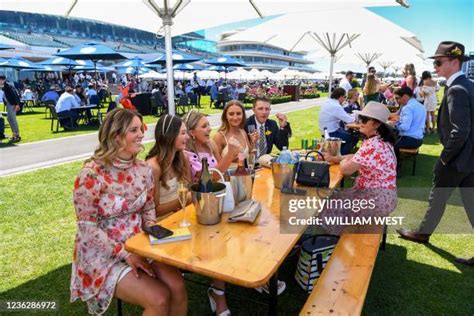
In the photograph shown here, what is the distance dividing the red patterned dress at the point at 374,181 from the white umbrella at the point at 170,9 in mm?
1878

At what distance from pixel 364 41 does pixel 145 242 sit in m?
9.01

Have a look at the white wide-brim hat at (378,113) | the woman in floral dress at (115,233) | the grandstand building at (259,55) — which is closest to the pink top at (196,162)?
the woman in floral dress at (115,233)

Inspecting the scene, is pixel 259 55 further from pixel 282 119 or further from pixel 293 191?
pixel 293 191

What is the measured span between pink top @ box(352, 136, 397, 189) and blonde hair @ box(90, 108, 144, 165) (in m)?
2.00

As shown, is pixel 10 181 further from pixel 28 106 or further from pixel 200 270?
pixel 28 106

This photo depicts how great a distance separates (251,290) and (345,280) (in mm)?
1065

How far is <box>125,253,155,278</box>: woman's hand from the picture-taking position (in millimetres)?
2020

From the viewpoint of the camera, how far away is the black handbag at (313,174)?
2.71 metres

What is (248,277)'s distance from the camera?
4.97ft

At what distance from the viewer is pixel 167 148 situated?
101 inches

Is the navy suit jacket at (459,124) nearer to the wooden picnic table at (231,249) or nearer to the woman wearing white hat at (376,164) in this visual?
the woman wearing white hat at (376,164)

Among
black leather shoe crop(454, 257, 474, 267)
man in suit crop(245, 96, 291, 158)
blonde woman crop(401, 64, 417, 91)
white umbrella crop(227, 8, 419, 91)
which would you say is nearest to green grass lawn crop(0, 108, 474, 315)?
black leather shoe crop(454, 257, 474, 267)

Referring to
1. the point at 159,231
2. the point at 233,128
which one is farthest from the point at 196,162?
the point at 159,231

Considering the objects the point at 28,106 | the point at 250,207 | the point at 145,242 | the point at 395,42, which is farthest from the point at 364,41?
the point at 28,106
